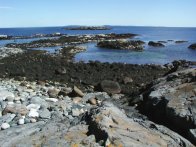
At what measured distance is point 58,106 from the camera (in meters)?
11.1

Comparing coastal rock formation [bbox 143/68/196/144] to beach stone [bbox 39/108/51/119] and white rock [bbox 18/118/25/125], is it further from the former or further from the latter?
white rock [bbox 18/118/25/125]

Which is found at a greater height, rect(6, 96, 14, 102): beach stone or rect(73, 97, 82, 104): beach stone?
rect(6, 96, 14, 102): beach stone

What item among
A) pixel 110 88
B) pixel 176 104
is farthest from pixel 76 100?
pixel 176 104

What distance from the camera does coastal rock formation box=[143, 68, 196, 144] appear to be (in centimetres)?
756

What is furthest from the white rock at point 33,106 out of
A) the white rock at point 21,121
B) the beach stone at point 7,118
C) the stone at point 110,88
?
the stone at point 110,88

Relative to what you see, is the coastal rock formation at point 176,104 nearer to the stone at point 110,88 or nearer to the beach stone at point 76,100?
the beach stone at point 76,100

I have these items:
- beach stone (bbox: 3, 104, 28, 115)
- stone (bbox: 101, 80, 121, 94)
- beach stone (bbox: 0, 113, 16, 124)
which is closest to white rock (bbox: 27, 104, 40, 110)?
beach stone (bbox: 3, 104, 28, 115)

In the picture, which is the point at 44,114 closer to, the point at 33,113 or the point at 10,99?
the point at 33,113

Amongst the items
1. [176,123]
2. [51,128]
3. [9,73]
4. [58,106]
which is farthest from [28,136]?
[9,73]

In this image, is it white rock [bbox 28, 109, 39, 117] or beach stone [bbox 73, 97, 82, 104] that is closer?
white rock [bbox 28, 109, 39, 117]

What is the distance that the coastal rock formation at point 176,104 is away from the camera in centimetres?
756

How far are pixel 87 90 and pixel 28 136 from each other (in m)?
11.5

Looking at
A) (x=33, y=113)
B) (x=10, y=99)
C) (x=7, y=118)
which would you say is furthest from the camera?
(x=10, y=99)

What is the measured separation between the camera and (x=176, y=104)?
314 inches
